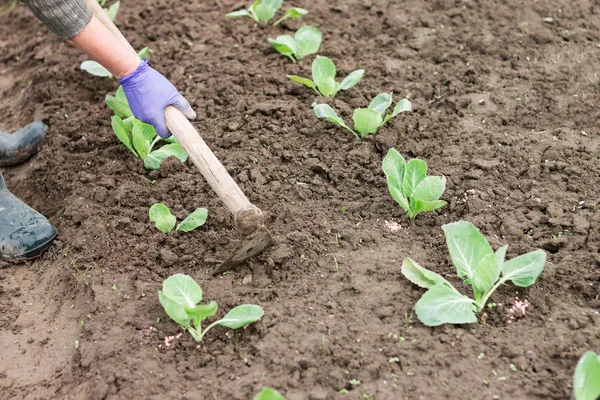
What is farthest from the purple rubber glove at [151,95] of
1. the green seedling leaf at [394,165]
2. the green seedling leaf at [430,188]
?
the green seedling leaf at [430,188]

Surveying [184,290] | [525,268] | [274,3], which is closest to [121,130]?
[184,290]

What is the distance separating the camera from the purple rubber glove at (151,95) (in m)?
2.91

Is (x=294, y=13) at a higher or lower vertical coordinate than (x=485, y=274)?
higher

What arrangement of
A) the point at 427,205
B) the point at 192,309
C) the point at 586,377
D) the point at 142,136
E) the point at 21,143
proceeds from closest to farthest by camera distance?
1. the point at 586,377
2. the point at 192,309
3. the point at 427,205
4. the point at 142,136
5. the point at 21,143

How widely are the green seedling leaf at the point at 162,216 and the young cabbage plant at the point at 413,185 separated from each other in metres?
0.96

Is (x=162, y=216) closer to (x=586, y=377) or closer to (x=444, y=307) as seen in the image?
(x=444, y=307)

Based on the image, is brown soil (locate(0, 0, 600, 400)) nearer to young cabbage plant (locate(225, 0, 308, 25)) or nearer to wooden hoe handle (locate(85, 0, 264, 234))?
young cabbage plant (locate(225, 0, 308, 25))

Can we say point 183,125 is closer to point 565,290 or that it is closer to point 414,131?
point 414,131

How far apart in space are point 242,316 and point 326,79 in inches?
59.2

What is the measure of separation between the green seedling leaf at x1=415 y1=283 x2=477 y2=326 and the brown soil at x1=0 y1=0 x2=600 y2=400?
0.06m

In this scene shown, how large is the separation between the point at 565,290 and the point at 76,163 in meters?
2.40

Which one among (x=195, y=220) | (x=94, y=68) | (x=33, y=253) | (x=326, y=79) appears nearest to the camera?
(x=195, y=220)

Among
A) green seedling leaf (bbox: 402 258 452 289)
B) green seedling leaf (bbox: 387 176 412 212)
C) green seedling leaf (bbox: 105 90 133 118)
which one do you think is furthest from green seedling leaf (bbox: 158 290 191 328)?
green seedling leaf (bbox: 105 90 133 118)

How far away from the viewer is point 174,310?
234 centimetres
